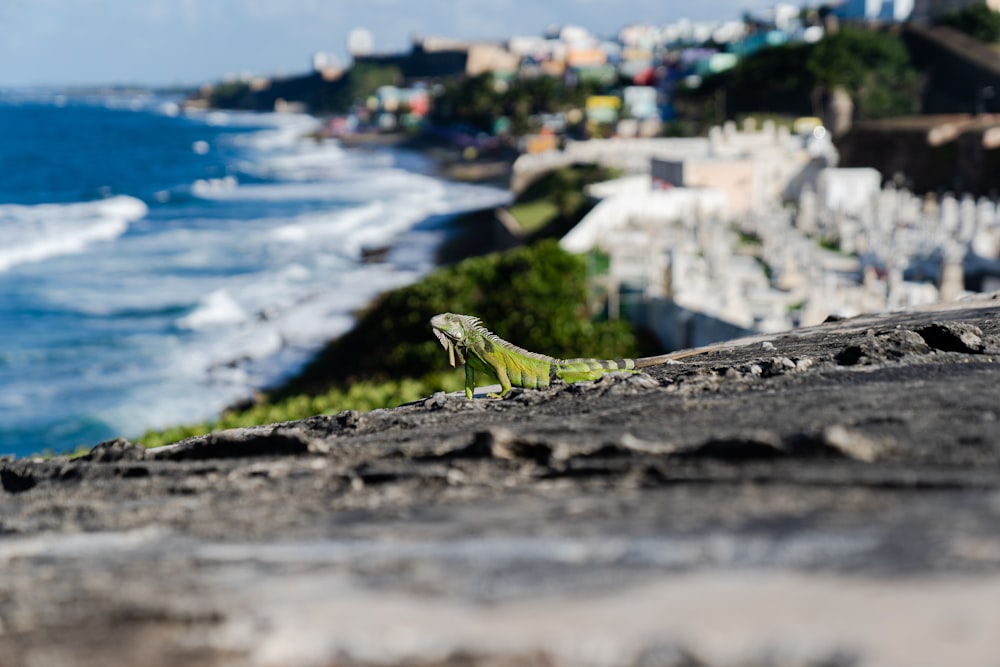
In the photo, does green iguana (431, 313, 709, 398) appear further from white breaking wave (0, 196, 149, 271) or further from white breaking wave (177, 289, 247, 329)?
white breaking wave (0, 196, 149, 271)

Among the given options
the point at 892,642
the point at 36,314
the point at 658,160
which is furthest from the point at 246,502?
the point at 658,160

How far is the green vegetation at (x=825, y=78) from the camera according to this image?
218ft

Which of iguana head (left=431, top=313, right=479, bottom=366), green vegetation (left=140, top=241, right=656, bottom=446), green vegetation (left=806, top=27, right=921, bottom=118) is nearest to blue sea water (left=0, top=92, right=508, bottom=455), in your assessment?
green vegetation (left=140, top=241, right=656, bottom=446)

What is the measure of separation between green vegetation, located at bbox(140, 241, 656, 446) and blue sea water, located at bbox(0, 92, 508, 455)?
2144 millimetres

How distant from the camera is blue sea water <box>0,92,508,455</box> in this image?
22.3m

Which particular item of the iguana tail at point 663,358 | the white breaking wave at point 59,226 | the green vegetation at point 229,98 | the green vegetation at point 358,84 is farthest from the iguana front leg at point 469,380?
the green vegetation at point 229,98

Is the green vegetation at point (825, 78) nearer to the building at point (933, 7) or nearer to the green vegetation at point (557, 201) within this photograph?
the building at point (933, 7)

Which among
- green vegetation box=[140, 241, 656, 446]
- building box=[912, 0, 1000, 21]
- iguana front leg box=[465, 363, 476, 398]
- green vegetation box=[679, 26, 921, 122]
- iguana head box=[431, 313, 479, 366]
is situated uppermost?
building box=[912, 0, 1000, 21]

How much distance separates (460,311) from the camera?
20.7 metres

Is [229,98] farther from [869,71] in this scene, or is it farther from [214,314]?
[214,314]

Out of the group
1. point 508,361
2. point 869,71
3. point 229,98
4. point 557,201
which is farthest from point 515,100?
point 229,98

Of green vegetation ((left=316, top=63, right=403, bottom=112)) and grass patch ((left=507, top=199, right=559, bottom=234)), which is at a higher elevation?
green vegetation ((left=316, top=63, right=403, bottom=112))

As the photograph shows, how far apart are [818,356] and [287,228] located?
43092 mm

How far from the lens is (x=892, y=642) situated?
1.63 metres
